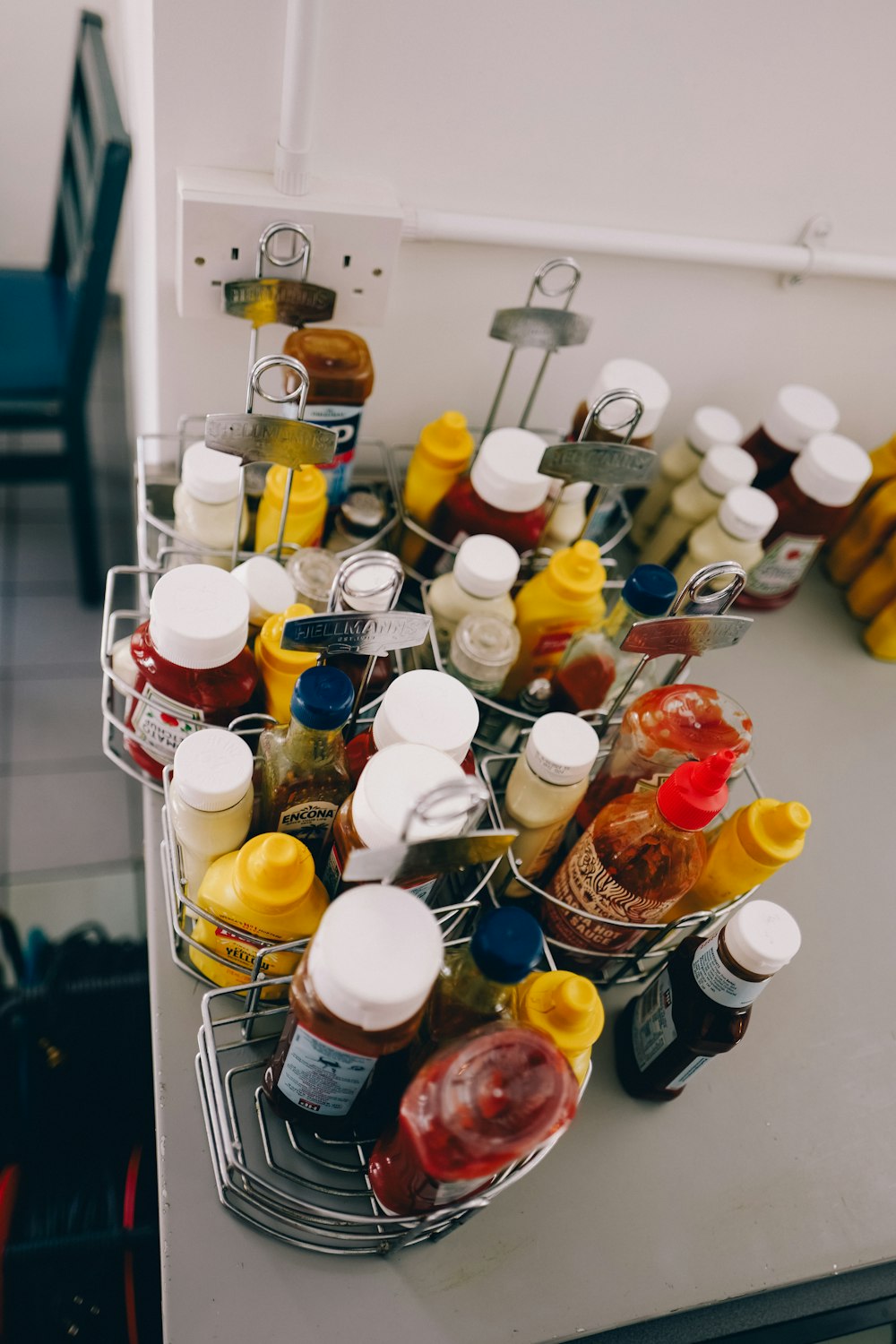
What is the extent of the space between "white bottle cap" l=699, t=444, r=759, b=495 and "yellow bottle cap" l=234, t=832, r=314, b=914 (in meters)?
0.68

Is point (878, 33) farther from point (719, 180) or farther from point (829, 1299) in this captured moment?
point (829, 1299)

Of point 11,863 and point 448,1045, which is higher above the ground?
point 448,1045

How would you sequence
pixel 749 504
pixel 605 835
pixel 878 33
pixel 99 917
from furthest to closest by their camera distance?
pixel 99 917, pixel 749 504, pixel 878 33, pixel 605 835

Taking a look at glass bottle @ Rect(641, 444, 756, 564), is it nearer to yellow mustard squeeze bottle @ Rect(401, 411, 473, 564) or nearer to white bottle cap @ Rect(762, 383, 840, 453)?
white bottle cap @ Rect(762, 383, 840, 453)

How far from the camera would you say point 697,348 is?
1.13m

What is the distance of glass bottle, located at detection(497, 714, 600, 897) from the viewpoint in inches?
27.4

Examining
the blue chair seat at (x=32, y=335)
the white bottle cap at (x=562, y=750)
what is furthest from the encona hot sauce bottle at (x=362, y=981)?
the blue chair seat at (x=32, y=335)

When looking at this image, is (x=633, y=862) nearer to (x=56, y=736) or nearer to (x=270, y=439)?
(x=270, y=439)

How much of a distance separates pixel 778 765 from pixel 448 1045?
634 millimetres

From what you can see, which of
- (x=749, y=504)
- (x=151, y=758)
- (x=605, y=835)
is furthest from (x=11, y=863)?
(x=749, y=504)

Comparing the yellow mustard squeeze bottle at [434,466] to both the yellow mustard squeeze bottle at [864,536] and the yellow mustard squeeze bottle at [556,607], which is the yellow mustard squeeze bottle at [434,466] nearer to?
the yellow mustard squeeze bottle at [556,607]

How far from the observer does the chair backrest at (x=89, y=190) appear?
1163 mm

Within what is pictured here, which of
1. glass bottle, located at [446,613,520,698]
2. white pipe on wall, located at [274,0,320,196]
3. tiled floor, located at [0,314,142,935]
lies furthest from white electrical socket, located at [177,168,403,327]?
tiled floor, located at [0,314,142,935]

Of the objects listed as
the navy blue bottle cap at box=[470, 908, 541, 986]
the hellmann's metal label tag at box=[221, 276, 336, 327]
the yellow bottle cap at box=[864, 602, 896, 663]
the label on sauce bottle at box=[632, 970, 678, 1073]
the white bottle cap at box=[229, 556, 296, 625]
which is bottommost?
the label on sauce bottle at box=[632, 970, 678, 1073]
